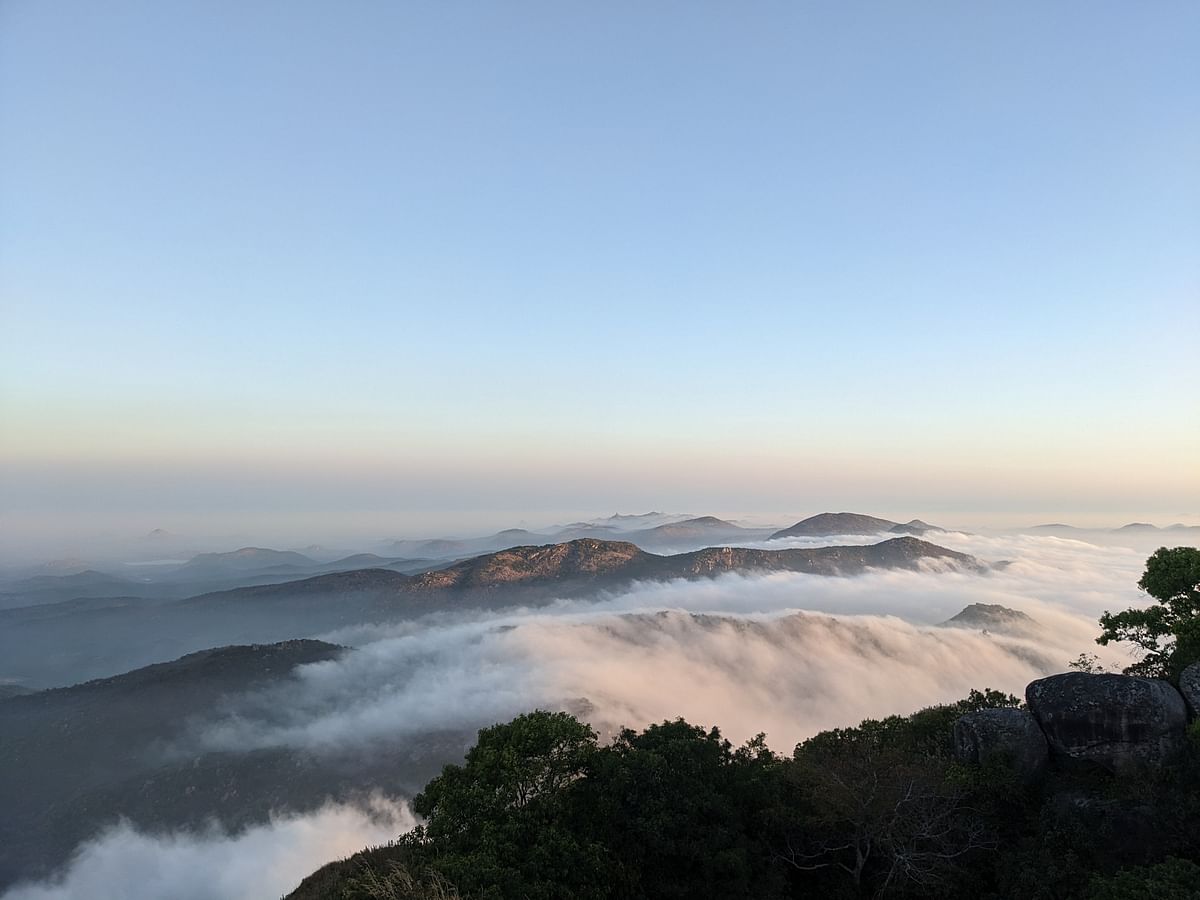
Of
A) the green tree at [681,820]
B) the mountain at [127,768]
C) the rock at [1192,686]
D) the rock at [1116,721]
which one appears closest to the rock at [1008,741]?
the rock at [1116,721]

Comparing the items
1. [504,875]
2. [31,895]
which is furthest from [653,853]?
[31,895]

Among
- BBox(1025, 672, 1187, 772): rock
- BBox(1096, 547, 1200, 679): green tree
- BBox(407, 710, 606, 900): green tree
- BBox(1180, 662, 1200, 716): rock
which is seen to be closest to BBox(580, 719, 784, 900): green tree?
BBox(407, 710, 606, 900): green tree

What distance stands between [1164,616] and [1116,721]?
9.31 meters

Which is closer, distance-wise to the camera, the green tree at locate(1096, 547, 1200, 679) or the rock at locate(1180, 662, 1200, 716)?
the rock at locate(1180, 662, 1200, 716)

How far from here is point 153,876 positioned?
106312mm

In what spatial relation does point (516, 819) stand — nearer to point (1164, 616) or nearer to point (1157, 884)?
point (1157, 884)

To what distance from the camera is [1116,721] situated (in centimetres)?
2383

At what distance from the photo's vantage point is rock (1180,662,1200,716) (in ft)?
78.8

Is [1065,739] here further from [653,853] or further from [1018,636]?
[1018,636]

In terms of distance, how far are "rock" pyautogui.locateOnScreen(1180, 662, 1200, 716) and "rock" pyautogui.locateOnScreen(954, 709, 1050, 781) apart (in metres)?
5.98

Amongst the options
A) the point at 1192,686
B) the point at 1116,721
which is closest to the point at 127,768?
the point at 1116,721

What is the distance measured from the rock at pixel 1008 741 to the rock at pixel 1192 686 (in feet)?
19.6

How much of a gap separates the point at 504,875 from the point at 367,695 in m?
194

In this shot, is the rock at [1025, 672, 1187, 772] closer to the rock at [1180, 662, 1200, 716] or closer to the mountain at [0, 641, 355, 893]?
the rock at [1180, 662, 1200, 716]
